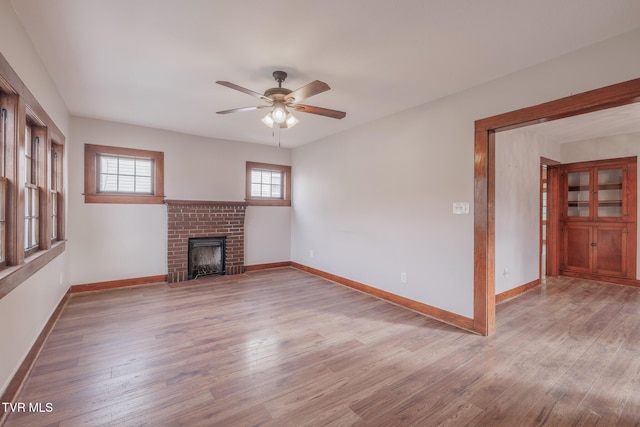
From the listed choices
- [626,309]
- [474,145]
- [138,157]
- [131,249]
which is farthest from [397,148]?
[131,249]

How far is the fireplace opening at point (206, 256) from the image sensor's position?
205 inches

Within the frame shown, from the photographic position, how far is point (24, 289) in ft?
7.43

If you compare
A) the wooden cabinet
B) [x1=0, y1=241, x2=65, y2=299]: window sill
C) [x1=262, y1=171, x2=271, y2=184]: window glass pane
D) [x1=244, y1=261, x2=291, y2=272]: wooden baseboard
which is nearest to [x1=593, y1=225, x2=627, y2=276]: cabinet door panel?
the wooden cabinet

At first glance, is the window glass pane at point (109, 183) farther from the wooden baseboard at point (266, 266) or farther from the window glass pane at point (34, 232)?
the wooden baseboard at point (266, 266)

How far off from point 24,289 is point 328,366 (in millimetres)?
2432

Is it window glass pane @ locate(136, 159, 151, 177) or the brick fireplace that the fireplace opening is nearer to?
the brick fireplace

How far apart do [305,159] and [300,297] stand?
9.29ft

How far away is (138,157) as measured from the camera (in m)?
4.73

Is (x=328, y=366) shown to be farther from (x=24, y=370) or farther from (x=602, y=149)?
(x=602, y=149)

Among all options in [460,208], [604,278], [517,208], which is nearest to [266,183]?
[460,208]

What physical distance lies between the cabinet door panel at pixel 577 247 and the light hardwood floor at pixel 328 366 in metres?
1.89

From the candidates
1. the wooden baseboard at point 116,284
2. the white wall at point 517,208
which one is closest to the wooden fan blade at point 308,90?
the white wall at point 517,208

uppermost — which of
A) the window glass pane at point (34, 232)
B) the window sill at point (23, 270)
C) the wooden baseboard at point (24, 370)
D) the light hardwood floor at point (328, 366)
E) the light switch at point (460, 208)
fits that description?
the light switch at point (460, 208)

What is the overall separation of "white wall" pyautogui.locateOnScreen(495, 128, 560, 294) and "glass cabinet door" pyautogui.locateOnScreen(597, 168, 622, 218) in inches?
52.1
